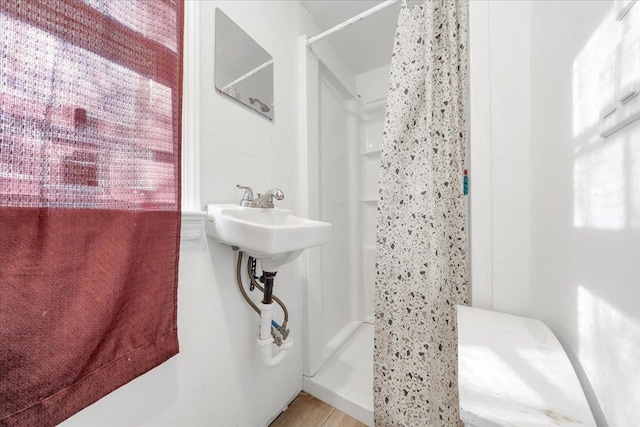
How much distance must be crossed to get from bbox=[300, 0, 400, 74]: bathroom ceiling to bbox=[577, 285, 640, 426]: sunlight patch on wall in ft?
5.69

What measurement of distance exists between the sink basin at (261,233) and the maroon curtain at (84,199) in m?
0.13

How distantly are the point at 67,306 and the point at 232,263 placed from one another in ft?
1.58

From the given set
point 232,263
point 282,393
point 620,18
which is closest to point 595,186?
point 620,18

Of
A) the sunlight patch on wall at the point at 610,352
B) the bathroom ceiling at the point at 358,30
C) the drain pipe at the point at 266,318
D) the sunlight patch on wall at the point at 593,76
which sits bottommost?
the drain pipe at the point at 266,318

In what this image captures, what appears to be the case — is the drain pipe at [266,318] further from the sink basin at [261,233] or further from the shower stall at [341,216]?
the shower stall at [341,216]

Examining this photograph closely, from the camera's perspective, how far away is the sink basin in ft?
2.27

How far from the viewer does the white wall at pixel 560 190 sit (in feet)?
1.30

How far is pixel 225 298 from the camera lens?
0.91 metres

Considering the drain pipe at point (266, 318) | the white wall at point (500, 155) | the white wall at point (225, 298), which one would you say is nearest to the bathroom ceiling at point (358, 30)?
the white wall at point (225, 298)

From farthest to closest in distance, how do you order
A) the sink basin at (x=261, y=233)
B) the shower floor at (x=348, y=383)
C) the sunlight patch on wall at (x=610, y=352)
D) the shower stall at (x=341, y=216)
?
the shower stall at (x=341, y=216)
the shower floor at (x=348, y=383)
the sink basin at (x=261, y=233)
the sunlight patch on wall at (x=610, y=352)

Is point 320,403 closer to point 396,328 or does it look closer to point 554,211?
point 396,328

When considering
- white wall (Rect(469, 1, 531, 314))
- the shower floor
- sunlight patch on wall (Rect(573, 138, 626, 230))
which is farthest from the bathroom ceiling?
the shower floor

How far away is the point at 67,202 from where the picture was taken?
496 millimetres

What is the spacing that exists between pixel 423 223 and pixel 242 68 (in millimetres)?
1030
